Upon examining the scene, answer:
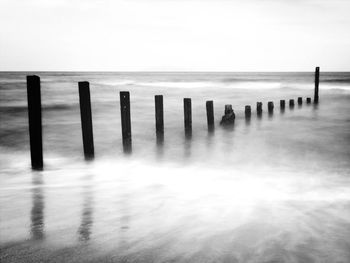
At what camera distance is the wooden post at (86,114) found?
5.85 metres

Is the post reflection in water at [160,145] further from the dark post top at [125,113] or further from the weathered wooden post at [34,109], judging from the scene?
the weathered wooden post at [34,109]

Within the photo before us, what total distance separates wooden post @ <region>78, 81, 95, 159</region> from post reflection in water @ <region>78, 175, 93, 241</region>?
1426mm

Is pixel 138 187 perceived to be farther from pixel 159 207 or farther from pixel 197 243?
pixel 197 243

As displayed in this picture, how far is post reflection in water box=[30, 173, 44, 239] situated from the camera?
287 cm

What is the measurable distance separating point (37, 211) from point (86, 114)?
2.66 m

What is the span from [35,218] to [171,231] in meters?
1.29

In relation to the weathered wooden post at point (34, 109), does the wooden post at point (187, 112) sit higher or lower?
lower

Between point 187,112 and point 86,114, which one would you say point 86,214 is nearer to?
point 86,114

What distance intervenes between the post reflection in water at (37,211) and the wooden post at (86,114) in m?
1.33

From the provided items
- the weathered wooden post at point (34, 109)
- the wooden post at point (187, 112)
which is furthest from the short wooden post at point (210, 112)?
the weathered wooden post at point (34, 109)

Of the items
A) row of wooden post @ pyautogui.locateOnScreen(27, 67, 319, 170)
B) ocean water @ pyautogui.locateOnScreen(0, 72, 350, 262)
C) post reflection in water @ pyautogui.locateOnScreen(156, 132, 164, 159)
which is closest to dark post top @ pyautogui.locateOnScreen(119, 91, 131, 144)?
row of wooden post @ pyautogui.locateOnScreen(27, 67, 319, 170)

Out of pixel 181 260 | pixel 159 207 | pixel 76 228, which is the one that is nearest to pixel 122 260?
pixel 181 260

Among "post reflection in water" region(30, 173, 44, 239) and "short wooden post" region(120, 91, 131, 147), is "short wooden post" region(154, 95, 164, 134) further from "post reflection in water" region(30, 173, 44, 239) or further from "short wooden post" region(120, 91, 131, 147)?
"post reflection in water" region(30, 173, 44, 239)

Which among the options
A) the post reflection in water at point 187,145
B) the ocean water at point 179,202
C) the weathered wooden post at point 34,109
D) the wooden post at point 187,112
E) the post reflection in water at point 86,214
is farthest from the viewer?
the wooden post at point 187,112
